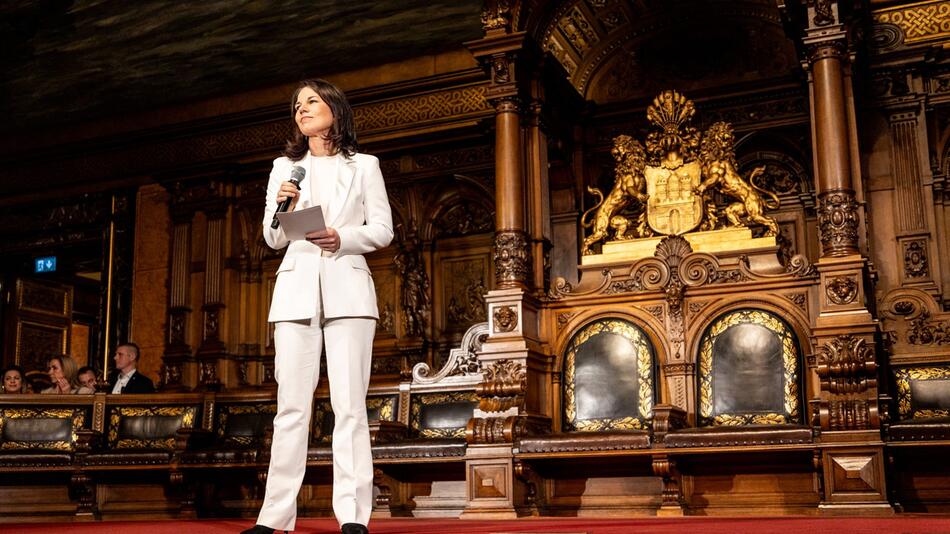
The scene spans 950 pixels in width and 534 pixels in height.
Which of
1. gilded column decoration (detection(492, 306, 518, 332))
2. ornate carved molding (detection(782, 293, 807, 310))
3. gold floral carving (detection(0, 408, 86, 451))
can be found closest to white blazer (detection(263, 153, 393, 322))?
gilded column decoration (detection(492, 306, 518, 332))

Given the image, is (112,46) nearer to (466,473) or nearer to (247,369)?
(247,369)

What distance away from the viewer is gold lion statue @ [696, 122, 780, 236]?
267 inches

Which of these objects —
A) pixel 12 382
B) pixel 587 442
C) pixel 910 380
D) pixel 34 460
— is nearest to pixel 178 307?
pixel 12 382

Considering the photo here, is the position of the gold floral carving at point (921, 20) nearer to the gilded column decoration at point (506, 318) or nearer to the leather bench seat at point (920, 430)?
the leather bench seat at point (920, 430)

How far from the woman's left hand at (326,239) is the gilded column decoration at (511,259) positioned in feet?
11.9

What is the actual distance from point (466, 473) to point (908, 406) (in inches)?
103

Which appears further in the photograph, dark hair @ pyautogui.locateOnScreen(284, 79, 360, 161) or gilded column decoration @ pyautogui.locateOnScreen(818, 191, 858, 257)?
gilded column decoration @ pyautogui.locateOnScreen(818, 191, 858, 257)

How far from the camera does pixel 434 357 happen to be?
9328mm

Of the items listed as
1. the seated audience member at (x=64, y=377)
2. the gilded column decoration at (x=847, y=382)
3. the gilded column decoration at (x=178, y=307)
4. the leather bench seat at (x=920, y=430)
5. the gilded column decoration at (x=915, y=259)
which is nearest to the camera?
the leather bench seat at (x=920, y=430)

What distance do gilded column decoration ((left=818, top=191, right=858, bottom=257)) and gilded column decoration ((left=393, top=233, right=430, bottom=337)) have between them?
4130 millimetres

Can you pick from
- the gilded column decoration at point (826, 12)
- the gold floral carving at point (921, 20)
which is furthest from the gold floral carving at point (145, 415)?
the gold floral carving at point (921, 20)

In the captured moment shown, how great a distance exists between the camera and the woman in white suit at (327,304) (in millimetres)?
3119

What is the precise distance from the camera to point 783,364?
634 centimetres

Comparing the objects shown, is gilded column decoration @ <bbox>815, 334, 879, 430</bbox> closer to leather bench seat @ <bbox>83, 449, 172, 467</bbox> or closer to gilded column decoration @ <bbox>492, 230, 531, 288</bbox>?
gilded column decoration @ <bbox>492, 230, 531, 288</bbox>
